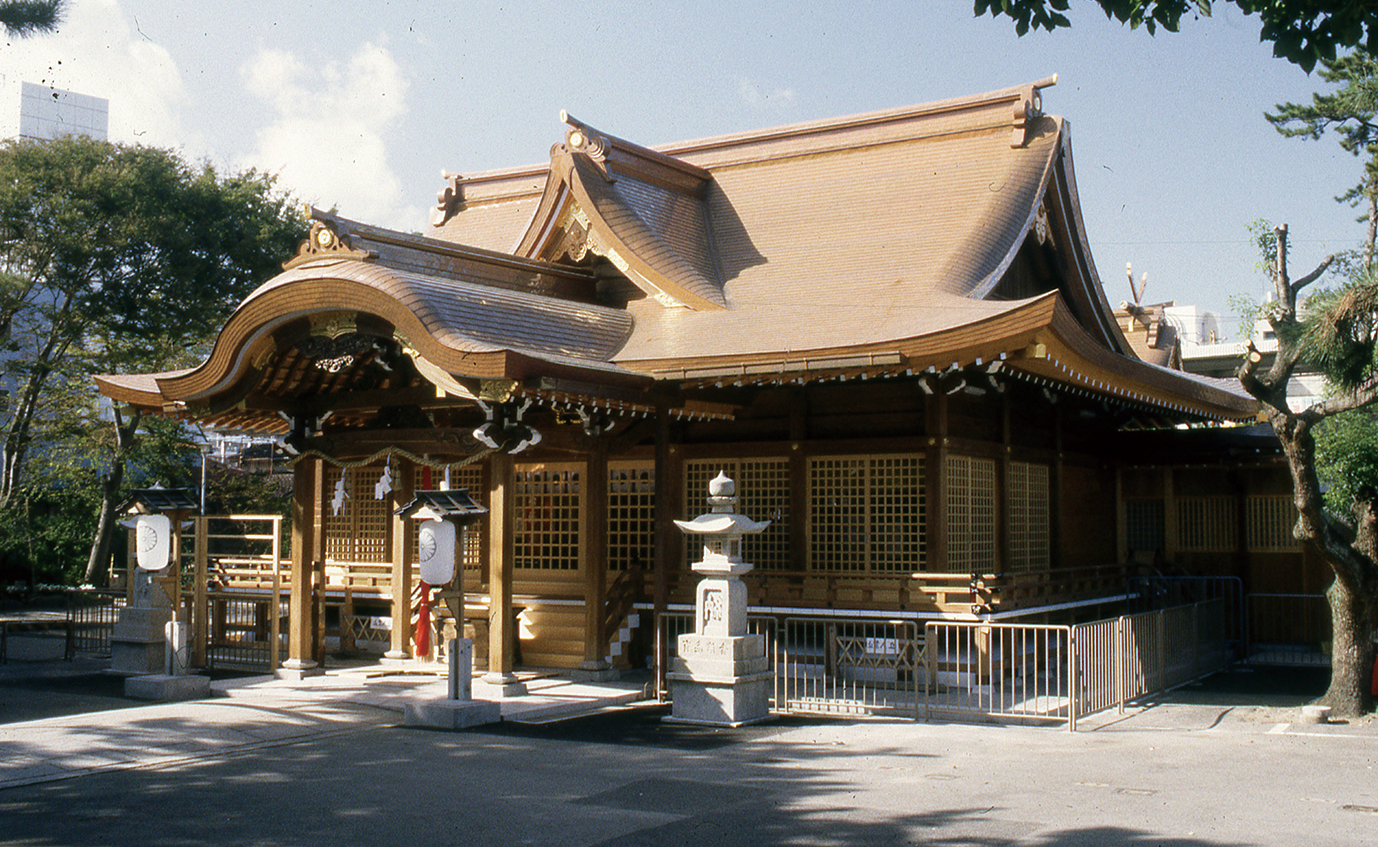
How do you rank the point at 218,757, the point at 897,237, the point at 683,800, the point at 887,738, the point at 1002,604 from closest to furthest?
the point at 683,800 < the point at 218,757 < the point at 887,738 < the point at 1002,604 < the point at 897,237

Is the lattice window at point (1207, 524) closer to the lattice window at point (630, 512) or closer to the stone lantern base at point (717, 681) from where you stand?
the lattice window at point (630, 512)

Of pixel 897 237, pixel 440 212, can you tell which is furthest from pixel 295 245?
pixel 897 237

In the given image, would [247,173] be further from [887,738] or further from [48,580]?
[887,738]

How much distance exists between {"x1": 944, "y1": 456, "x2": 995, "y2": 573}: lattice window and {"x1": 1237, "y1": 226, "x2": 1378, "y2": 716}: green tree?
3.94m

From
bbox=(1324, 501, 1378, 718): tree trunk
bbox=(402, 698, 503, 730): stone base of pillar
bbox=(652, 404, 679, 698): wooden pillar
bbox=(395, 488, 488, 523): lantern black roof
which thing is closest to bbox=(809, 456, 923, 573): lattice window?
bbox=(652, 404, 679, 698): wooden pillar

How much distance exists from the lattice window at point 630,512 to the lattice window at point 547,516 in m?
0.62

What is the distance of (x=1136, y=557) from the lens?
20609mm

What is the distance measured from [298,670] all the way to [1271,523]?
1561cm

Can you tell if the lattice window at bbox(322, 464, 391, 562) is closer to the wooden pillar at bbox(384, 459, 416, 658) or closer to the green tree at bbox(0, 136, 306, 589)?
the wooden pillar at bbox(384, 459, 416, 658)

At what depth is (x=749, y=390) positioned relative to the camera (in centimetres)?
1634

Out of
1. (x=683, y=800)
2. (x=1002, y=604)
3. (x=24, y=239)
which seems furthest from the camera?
(x=24, y=239)

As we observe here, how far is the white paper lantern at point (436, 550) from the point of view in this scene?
1223 cm

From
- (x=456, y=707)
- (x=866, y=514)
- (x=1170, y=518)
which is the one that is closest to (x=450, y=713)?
(x=456, y=707)

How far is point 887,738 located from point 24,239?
2620cm
